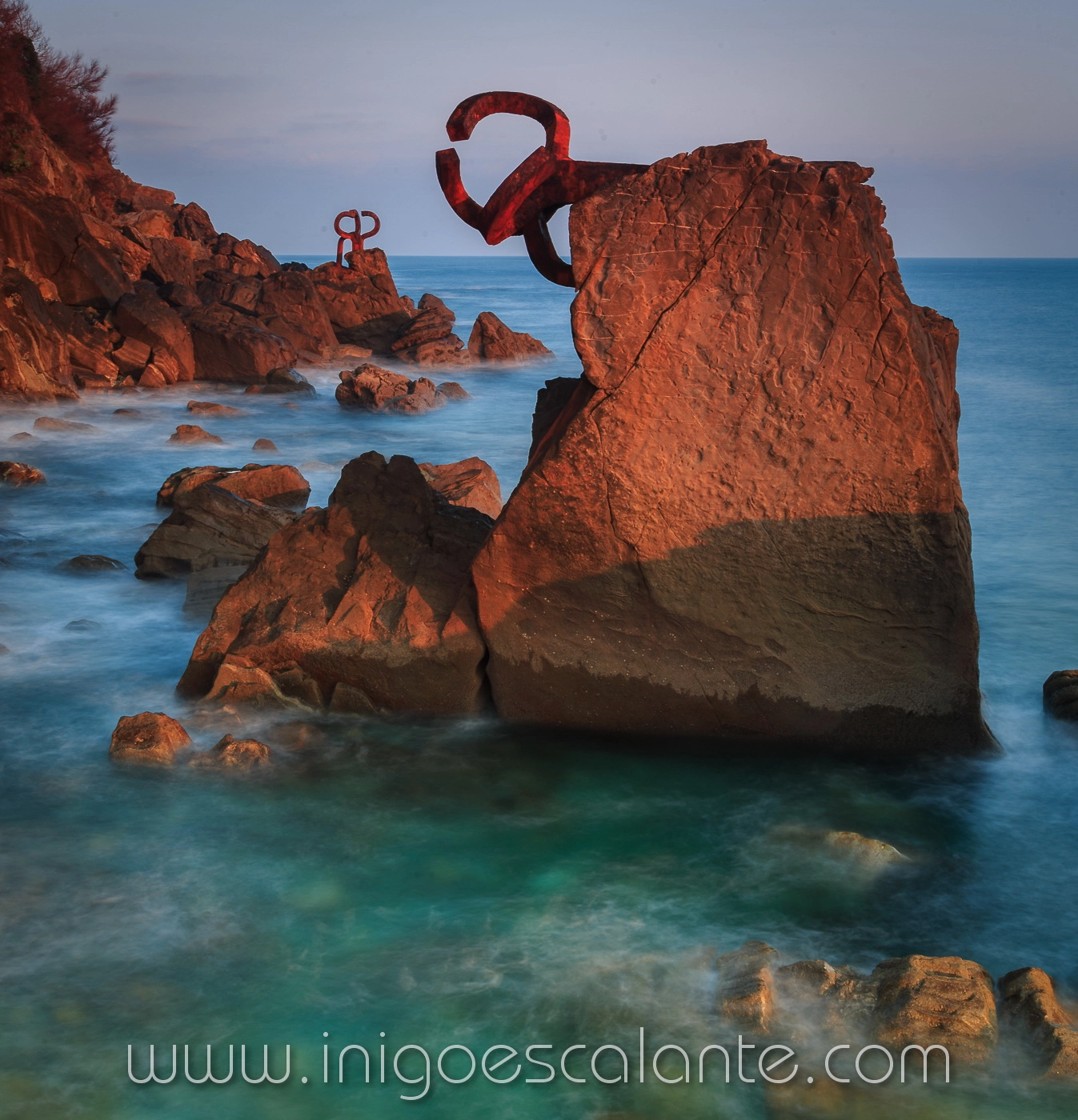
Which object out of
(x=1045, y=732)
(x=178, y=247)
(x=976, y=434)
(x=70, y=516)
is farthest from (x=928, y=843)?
(x=178, y=247)

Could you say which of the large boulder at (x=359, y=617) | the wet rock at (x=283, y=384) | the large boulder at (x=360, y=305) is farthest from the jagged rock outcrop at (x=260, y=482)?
the large boulder at (x=360, y=305)

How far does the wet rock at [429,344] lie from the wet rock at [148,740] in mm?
20488

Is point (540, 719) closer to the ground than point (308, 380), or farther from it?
closer to the ground

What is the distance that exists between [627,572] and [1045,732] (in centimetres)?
240

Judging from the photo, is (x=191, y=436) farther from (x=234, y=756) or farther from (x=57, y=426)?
(x=234, y=756)

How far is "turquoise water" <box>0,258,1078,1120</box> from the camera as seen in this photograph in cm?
358

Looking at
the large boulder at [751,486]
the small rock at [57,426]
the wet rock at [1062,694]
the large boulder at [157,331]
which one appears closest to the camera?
the large boulder at [751,486]

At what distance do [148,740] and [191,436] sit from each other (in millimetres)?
10048

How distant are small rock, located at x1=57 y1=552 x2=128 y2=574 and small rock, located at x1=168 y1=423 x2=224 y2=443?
20.3ft

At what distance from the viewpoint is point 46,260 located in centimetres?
1912

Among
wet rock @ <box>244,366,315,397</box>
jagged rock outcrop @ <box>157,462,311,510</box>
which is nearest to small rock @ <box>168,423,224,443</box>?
jagged rock outcrop @ <box>157,462,311,510</box>

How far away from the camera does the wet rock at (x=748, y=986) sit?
365 cm

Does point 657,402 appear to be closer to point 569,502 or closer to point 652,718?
point 569,502

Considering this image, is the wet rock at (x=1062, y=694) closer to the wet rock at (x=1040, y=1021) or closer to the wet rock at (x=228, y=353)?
the wet rock at (x=1040, y=1021)
